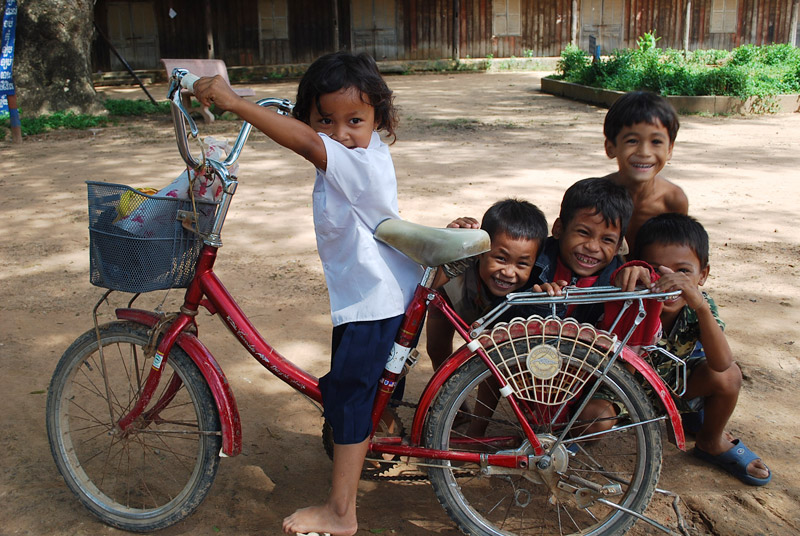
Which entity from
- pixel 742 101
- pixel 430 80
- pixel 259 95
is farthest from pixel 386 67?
pixel 742 101

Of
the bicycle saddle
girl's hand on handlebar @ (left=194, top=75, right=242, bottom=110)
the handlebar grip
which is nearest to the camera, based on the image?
girl's hand on handlebar @ (left=194, top=75, right=242, bottom=110)

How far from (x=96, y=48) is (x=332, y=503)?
19352 mm

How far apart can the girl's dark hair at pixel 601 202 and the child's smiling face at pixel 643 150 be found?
36 centimetres

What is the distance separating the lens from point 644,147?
2861 mm

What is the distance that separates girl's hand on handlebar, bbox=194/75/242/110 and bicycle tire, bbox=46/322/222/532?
87cm

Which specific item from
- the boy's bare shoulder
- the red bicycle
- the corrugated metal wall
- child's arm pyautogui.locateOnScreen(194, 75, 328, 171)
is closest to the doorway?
the corrugated metal wall

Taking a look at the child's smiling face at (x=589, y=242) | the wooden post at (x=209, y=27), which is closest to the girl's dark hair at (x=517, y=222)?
the child's smiling face at (x=589, y=242)

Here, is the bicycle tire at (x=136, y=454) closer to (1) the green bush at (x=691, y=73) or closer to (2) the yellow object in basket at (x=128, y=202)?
(2) the yellow object in basket at (x=128, y=202)

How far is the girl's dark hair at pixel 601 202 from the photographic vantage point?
247 centimetres

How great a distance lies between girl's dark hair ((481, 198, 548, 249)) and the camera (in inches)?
96.6

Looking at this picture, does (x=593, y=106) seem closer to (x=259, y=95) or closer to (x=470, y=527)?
(x=259, y=95)

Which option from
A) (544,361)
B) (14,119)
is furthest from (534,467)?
(14,119)

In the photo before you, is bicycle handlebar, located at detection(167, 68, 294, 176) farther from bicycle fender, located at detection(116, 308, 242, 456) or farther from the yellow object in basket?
bicycle fender, located at detection(116, 308, 242, 456)

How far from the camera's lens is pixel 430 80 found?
17.9 m
